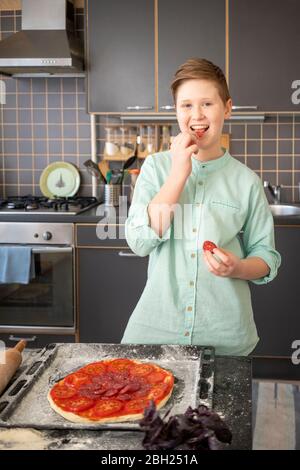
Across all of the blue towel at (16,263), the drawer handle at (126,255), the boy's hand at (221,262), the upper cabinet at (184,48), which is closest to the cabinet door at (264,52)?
the upper cabinet at (184,48)

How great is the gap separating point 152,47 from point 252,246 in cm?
209

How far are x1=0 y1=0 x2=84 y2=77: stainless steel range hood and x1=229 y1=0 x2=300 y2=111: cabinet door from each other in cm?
86

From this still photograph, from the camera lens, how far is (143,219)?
4.69 ft

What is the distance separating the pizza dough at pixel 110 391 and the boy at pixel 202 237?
241 millimetres

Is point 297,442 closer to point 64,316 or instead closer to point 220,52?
point 64,316

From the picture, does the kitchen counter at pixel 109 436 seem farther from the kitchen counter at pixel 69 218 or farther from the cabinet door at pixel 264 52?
→ the cabinet door at pixel 264 52

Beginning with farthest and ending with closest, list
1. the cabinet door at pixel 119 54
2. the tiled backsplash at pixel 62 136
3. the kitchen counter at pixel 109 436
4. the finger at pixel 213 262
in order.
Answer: the tiled backsplash at pixel 62 136 → the cabinet door at pixel 119 54 → the finger at pixel 213 262 → the kitchen counter at pixel 109 436

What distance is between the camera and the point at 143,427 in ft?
3.10

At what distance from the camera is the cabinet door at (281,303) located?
10.2 feet

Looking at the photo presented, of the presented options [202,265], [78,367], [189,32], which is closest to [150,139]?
[189,32]

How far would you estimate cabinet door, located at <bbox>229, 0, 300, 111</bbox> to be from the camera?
3.25 metres

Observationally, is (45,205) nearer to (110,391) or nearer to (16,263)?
(16,263)

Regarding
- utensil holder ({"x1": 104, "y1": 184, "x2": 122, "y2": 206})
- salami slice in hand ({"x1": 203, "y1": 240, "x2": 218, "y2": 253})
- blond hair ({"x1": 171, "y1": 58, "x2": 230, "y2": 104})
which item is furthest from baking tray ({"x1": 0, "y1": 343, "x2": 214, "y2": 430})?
utensil holder ({"x1": 104, "y1": 184, "x2": 122, "y2": 206})

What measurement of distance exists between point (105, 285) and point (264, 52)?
1.48 meters
